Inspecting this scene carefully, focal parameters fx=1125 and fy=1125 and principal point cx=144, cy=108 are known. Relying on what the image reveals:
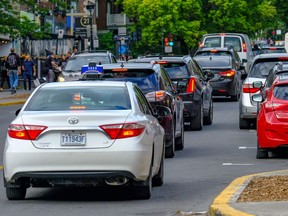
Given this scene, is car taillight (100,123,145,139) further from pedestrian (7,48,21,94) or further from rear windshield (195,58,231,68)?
pedestrian (7,48,21,94)

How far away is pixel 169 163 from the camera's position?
18047 mm

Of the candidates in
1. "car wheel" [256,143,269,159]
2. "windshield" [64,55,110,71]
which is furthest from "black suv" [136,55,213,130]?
"windshield" [64,55,110,71]

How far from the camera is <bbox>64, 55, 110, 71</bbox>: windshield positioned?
35.8 m

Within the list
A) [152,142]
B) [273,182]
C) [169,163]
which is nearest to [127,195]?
[152,142]

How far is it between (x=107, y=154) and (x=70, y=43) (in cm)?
5222

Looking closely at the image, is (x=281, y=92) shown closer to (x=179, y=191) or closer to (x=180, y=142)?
(x=180, y=142)

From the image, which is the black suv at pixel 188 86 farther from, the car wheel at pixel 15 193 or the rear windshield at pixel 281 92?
the car wheel at pixel 15 193

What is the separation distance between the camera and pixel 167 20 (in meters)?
75.9

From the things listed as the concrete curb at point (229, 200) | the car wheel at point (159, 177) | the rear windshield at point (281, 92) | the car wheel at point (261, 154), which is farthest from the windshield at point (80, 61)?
the concrete curb at point (229, 200)

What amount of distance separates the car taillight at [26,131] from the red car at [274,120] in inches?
253

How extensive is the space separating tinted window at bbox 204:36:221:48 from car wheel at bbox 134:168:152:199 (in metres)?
42.2

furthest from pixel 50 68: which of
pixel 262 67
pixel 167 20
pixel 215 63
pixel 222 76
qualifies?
pixel 167 20

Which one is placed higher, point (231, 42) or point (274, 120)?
point (274, 120)

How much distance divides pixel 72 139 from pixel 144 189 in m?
1.14
